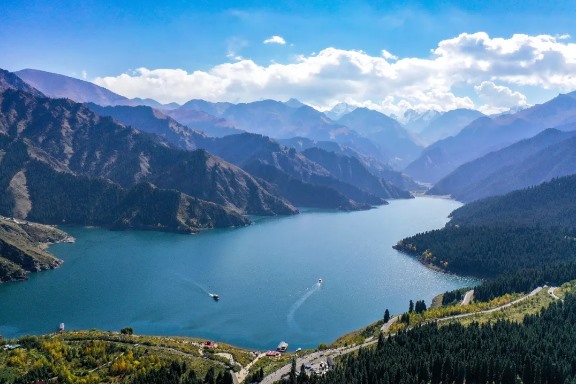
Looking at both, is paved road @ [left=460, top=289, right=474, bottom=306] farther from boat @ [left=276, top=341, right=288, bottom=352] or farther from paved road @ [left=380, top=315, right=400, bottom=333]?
boat @ [left=276, top=341, right=288, bottom=352]

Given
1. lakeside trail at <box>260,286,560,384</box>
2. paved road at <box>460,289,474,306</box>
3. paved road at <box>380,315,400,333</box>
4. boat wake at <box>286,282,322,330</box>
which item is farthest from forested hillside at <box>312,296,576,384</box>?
boat wake at <box>286,282,322,330</box>

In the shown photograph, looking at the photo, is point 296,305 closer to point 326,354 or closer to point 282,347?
point 282,347

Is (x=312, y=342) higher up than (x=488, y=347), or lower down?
lower down

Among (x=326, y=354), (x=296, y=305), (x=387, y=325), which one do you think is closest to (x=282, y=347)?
(x=326, y=354)

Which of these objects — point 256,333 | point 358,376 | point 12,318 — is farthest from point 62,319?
point 358,376

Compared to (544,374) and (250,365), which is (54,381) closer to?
(250,365)

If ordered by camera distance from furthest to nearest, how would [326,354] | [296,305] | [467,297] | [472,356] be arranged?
[296,305]
[467,297]
[326,354]
[472,356]

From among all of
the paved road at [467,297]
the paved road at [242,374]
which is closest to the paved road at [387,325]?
the paved road at [467,297]

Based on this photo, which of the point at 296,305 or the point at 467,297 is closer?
the point at 467,297

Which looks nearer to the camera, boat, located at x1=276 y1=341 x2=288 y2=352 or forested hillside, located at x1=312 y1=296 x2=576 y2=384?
forested hillside, located at x1=312 y1=296 x2=576 y2=384
